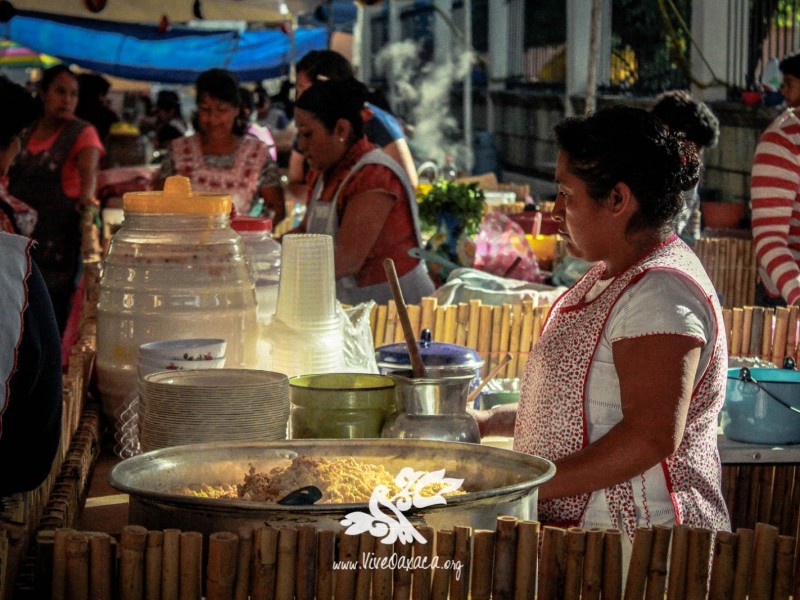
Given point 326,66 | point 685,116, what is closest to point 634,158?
point 685,116

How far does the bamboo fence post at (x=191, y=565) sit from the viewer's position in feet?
5.26

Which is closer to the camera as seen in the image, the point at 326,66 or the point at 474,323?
the point at 474,323

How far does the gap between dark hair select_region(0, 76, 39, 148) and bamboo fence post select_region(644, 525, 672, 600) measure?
2.89 metres

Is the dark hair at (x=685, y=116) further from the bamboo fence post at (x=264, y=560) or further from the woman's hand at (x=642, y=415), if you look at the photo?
the bamboo fence post at (x=264, y=560)

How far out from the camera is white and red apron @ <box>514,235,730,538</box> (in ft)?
7.09

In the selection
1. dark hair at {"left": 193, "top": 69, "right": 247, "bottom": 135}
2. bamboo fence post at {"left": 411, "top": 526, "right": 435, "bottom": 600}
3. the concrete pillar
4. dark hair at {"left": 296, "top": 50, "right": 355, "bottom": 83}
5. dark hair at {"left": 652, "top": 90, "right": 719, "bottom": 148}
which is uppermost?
the concrete pillar

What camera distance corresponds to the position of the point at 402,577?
1656 mm

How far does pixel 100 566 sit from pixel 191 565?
126 millimetres

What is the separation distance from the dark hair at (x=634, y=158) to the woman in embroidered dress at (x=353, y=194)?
5.92 feet

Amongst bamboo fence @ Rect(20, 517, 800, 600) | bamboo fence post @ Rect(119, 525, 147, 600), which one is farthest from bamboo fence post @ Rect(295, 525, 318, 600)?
bamboo fence post @ Rect(119, 525, 147, 600)

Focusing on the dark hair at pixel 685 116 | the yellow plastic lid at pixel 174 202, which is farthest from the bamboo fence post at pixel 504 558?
the dark hair at pixel 685 116

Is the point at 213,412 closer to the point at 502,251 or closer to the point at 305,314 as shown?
the point at 305,314

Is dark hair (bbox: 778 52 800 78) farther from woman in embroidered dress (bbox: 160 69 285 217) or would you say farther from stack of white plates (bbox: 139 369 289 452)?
stack of white plates (bbox: 139 369 289 452)

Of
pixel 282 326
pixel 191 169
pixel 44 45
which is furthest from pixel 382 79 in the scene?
pixel 282 326
